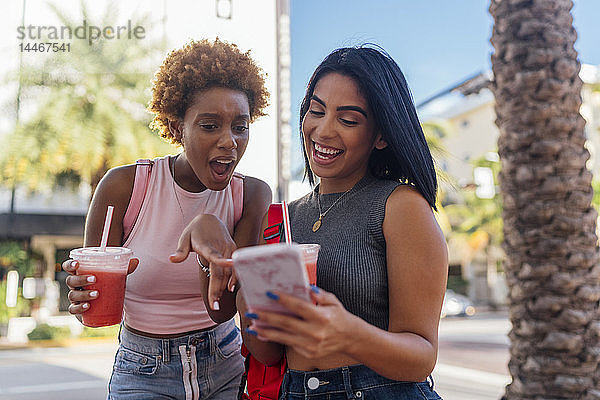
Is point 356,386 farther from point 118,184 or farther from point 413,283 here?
point 118,184

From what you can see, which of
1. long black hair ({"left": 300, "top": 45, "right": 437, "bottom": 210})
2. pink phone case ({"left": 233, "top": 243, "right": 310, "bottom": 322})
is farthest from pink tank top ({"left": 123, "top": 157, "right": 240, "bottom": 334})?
pink phone case ({"left": 233, "top": 243, "right": 310, "bottom": 322})

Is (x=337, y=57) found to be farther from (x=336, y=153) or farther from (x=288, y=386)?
(x=288, y=386)

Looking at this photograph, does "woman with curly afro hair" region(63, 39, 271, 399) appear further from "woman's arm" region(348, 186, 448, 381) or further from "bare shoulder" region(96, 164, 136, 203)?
"woman's arm" region(348, 186, 448, 381)

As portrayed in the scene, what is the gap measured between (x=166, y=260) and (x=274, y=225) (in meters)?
0.48

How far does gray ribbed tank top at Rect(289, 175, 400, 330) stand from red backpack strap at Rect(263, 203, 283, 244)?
90 mm

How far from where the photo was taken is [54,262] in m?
23.3

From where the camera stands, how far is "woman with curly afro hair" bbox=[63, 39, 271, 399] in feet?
6.63

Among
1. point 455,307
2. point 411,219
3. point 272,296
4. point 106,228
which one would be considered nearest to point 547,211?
point 411,219

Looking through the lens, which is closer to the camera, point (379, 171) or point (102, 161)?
point (379, 171)

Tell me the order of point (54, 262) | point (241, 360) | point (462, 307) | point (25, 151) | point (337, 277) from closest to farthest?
point (337, 277) < point (241, 360) < point (25, 151) < point (54, 262) < point (462, 307)

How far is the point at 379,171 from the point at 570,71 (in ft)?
7.88

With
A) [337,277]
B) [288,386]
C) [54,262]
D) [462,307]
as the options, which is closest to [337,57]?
[337,277]

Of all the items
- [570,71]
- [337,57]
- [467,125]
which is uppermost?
[467,125]

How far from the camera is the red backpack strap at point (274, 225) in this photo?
182 centimetres
